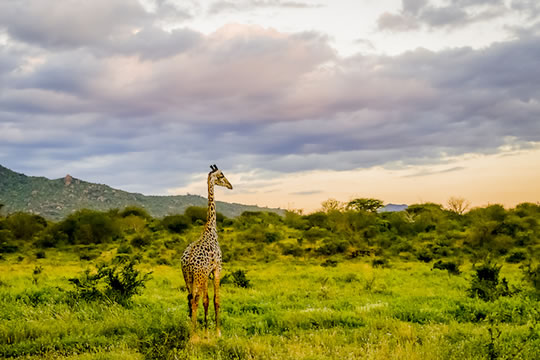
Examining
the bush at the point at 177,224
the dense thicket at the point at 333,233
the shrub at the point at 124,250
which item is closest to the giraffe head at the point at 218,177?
the dense thicket at the point at 333,233

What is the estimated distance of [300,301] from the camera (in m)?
14.9

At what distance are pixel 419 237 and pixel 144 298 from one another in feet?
93.3

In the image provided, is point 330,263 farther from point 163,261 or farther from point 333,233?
point 333,233

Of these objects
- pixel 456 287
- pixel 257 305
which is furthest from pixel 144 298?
pixel 456 287

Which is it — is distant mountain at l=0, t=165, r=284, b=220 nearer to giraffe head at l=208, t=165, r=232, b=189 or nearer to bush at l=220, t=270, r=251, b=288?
bush at l=220, t=270, r=251, b=288

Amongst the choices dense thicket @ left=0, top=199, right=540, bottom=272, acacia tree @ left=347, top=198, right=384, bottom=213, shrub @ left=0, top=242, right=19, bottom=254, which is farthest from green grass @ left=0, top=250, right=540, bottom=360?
acacia tree @ left=347, top=198, right=384, bottom=213

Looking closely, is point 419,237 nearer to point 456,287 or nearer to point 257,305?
point 456,287

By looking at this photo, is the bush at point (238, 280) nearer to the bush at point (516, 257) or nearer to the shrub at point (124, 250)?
the bush at point (516, 257)

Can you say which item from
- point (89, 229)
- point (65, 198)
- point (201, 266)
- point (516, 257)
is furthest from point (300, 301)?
point (65, 198)

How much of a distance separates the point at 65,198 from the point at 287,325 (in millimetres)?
159515

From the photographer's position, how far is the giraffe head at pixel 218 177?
34.8 feet

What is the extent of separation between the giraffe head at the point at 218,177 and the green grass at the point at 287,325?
3095 mm

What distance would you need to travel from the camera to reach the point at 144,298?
15156mm

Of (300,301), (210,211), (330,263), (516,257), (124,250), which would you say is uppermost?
(210,211)
